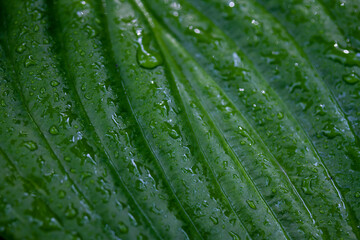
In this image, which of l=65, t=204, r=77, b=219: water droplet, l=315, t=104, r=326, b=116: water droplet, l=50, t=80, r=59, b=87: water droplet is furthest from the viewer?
l=315, t=104, r=326, b=116: water droplet

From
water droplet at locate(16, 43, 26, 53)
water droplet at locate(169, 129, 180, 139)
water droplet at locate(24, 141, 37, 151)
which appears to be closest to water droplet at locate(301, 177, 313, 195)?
water droplet at locate(169, 129, 180, 139)

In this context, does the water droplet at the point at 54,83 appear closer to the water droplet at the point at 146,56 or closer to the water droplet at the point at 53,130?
the water droplet at the point at 53,130

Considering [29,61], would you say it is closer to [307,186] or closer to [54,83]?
[54,83]

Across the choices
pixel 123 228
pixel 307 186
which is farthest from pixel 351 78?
pixel 123 228

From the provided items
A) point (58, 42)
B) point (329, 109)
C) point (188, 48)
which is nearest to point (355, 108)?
point (329, 109)

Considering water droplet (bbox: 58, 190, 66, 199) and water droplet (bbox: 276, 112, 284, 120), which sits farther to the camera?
water droplet (bbox: 276, 112, 284, 120)

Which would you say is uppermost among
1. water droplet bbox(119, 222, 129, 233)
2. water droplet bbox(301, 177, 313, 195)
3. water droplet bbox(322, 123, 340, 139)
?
water droplet bbox(322, 123, 340, 139)

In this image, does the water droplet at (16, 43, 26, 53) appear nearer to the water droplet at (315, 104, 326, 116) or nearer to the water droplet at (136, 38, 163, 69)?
the water droplet at (136, 38, 163, 69)

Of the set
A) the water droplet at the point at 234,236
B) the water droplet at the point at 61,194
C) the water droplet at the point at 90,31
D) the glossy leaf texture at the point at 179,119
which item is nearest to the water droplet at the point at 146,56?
the glossy leaf texture at the point at 179,119
